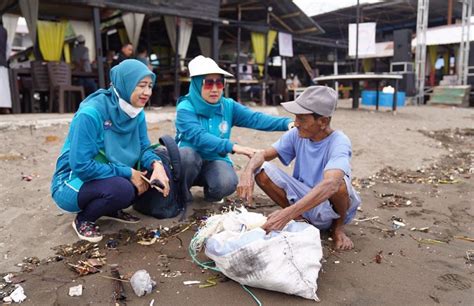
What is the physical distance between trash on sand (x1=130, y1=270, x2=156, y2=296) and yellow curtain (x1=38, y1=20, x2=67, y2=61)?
877 cm

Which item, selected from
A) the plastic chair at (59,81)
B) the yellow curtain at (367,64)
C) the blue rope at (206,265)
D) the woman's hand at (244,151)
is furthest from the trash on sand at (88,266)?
the yellow curtain at (367,64)

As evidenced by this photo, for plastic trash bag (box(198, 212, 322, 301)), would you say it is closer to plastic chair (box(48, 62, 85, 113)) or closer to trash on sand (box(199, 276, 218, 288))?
trash on sand (box(199, 276, 218, 288))

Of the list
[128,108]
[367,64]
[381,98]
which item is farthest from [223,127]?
[367,64]

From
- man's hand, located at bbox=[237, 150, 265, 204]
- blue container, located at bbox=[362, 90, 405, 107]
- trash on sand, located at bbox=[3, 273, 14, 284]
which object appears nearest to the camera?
trash on sand, located at bbox=[3, 273, 14, 284]

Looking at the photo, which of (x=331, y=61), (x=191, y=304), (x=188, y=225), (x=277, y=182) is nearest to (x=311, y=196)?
(x=277, y=182)

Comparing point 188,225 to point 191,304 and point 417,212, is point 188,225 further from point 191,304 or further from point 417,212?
point 417,212

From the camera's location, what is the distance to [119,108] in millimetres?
2742

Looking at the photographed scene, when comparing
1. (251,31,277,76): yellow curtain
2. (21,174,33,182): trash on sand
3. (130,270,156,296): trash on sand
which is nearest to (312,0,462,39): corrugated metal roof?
(251,31,277,76): yellow curtain

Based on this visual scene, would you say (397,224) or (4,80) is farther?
(4,80)

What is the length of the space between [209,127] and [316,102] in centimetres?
120

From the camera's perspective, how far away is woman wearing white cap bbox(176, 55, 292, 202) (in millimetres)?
3152

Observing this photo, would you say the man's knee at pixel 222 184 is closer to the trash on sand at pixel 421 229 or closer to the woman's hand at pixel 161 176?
the woman's hand at pixel 161 176

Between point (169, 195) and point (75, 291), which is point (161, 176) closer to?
point (169, 195)

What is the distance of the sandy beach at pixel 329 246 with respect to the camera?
6.75 ft
